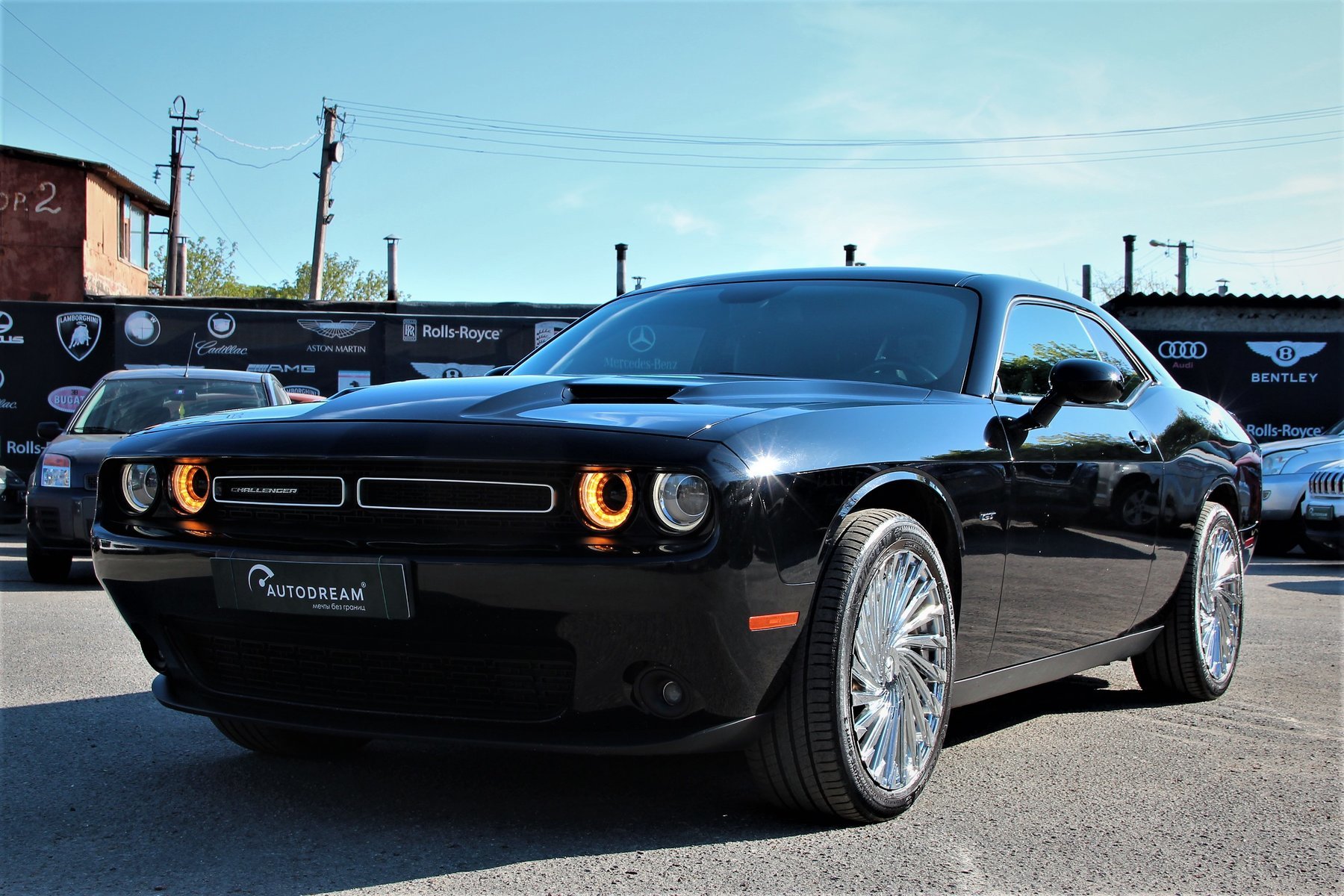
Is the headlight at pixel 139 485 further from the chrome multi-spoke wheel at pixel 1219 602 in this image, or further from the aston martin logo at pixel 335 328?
the aston martin logo at pixel 335 328

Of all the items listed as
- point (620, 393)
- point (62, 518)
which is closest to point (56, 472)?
point (62, 518)

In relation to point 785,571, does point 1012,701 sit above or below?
below

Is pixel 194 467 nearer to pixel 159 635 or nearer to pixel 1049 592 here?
pixel 159 635

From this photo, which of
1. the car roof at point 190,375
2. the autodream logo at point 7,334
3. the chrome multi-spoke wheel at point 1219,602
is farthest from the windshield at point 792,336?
the autodream logo at point 7,334

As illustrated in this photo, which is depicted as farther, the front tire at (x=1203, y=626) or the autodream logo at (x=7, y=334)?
the autodream logo at (x=7, y=334)

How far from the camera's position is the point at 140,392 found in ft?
32.5

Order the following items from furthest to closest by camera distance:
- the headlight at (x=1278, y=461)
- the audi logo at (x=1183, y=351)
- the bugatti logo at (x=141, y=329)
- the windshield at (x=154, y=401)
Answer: the audi logo at (x=1183, y=351), the bugatti logo at (x=141, y=329), the headlight at (x=1278, y=461), the windshield at (x=154, y=401)

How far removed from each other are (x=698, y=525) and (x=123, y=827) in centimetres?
156

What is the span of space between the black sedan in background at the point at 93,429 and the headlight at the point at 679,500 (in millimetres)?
6284

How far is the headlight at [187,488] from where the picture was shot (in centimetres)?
319

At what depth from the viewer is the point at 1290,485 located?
11984mm

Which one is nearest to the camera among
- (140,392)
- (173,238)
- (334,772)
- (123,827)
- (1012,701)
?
(123,827)

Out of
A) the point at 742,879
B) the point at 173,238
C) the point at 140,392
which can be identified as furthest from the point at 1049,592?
the point at 173,238

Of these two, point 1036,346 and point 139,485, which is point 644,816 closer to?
point 139,485
